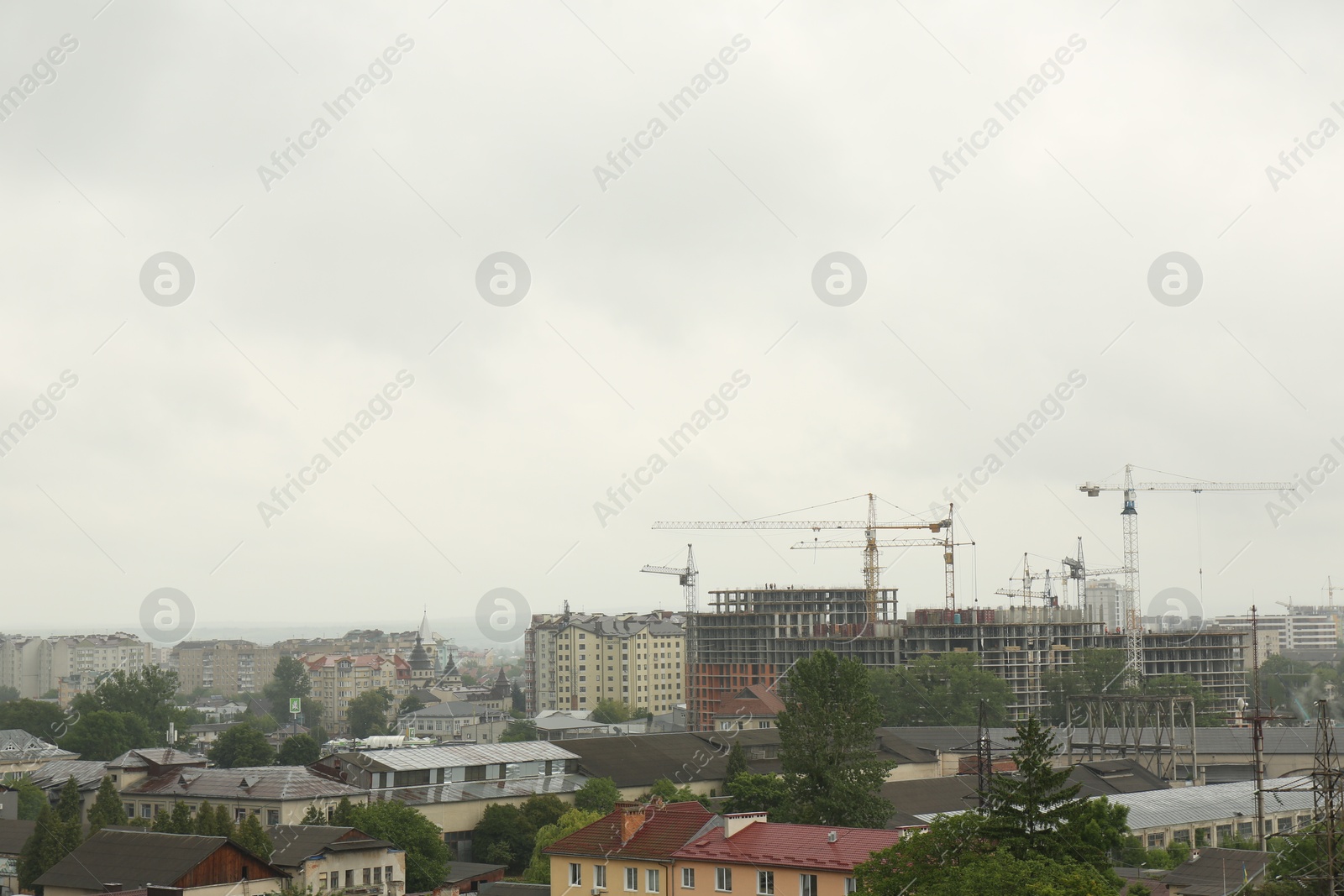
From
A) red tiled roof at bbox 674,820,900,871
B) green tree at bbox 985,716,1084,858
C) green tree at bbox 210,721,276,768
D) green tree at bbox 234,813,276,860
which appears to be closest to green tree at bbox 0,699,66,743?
green tree at bbox 210,721,276,768

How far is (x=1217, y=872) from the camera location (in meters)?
39.3

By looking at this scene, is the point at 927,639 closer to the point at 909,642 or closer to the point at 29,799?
the point at 909,642

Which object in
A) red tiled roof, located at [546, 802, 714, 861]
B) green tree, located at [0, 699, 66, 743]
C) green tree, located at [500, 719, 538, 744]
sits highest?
red tiled roof, located at [546, 802, 714, 861]

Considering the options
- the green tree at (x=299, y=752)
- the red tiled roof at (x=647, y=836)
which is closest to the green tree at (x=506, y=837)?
the red tiled roof at (x=647, y=836)

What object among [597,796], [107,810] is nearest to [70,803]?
[107,810]

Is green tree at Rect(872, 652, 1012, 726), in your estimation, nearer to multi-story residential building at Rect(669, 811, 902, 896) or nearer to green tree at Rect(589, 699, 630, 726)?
green tree at Rect(589, 699, 630, 726)

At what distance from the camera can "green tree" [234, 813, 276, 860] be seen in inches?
1781

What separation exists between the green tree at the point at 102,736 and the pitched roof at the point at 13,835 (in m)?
42.0

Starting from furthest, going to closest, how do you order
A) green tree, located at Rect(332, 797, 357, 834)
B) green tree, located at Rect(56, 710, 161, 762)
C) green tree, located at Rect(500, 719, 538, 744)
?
1. green tree, located at Rect(500, 719, 538, 744)
2. green tree, located at Rect(56, 710, 161, 762)
3. green tree, located at Rect(332, 797, 357, 834)

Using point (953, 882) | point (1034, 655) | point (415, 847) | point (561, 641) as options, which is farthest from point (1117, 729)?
point (561, 641)

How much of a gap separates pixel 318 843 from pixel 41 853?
1108 centimetres

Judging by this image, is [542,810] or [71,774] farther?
[71,774]

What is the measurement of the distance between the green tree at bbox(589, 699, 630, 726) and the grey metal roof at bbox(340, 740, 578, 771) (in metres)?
71.8

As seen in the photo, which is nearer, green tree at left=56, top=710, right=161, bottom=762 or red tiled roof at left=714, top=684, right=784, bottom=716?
green tree at left=56, top=710, right=161, bottom=762
